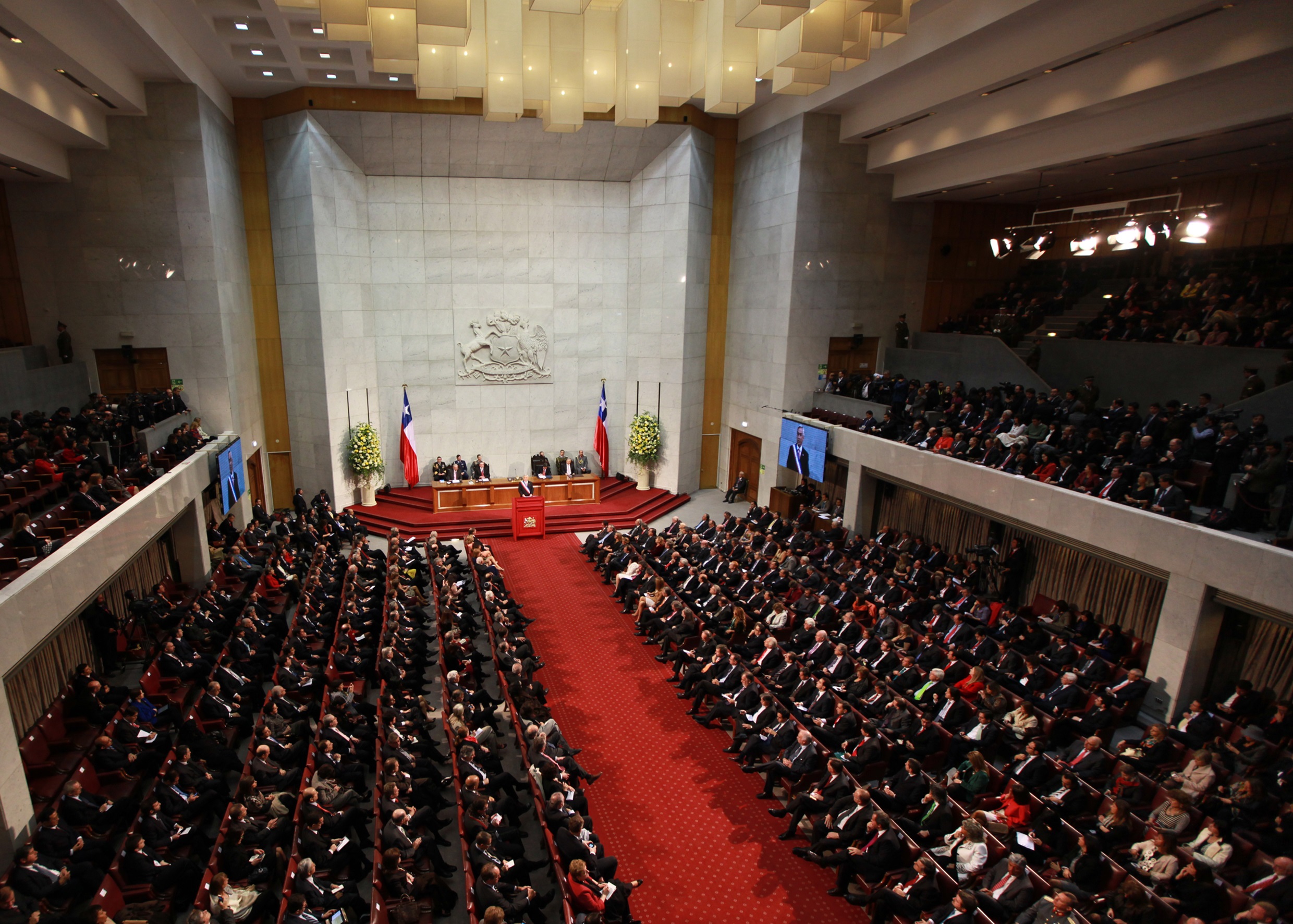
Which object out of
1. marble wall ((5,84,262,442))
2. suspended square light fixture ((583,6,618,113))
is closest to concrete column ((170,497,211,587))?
marble wall ((5,84,262,442))

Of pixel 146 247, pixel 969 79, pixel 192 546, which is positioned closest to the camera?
pixel 969 79

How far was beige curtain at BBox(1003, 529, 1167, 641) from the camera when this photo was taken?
1022 cm

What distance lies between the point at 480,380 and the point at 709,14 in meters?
12.8

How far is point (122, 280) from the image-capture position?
14242 mm

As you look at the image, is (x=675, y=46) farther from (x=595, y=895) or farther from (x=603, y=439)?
(x=603, y=439)

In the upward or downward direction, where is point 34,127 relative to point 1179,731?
upward

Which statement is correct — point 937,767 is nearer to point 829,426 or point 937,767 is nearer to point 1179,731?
point 1179,731

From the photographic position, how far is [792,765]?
8102 mm

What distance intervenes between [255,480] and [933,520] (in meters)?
15.5

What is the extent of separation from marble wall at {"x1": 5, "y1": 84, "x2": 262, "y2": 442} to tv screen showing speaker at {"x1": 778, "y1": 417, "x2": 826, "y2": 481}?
1249cm

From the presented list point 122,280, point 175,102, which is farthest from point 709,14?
point 122,280

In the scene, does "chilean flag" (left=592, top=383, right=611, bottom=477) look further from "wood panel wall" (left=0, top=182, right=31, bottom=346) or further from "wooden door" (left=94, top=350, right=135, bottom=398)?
"wood panel wall" (left=0, top=182, right=31, bottom=346)

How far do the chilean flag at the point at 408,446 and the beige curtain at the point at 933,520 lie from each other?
12.0m

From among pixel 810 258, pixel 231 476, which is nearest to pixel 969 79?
pixel 810 258
